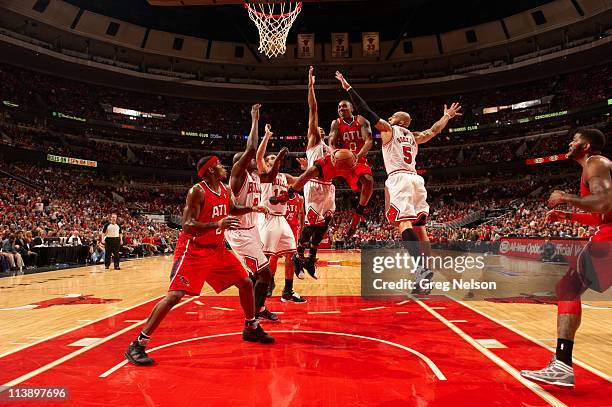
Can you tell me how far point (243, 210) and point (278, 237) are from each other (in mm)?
1777

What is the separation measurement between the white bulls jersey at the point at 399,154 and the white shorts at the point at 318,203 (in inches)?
43.5

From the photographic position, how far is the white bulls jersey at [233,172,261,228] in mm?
5503

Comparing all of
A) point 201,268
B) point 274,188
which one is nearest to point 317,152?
point 274,188

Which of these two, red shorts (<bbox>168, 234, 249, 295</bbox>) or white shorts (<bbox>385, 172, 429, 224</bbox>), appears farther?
white shorts (<bbox>385, 172, 429, 224</bbox>)

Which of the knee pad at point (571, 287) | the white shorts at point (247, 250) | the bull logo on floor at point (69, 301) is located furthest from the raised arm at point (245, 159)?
the bull logo on floor at point (69, 301)

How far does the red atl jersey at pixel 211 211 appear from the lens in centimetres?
426

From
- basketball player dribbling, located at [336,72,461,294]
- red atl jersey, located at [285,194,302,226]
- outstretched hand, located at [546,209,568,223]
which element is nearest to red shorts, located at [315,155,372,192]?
basketball player dribbling, located at [336,72,461,294]

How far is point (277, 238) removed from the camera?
21.4ft

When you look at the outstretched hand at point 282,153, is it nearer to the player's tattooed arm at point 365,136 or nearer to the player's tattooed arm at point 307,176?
the player's tattooed arm at point 307,176

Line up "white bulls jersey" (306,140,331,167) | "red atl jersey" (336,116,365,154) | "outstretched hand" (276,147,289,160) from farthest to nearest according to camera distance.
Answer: "red atl jersey" (336,116,365,154), "white bulls jersey" (306,140,331,167), "outstretched hand" (276,147,289,160)

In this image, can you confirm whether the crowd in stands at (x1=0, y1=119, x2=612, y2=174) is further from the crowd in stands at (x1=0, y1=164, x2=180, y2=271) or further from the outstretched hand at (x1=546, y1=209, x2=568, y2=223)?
the outstretched hand at (x1=546, y1=209, x2=568, y2=223)

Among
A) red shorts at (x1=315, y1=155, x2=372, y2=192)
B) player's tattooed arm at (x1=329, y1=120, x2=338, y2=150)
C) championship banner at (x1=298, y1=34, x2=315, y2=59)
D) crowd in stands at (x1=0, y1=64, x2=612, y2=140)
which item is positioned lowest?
red shorts at (x1=315, y1=155, x2=372, y2=192)

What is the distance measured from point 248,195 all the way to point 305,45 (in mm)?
30187

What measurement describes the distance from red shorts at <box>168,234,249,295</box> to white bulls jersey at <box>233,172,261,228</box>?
0.95 m
